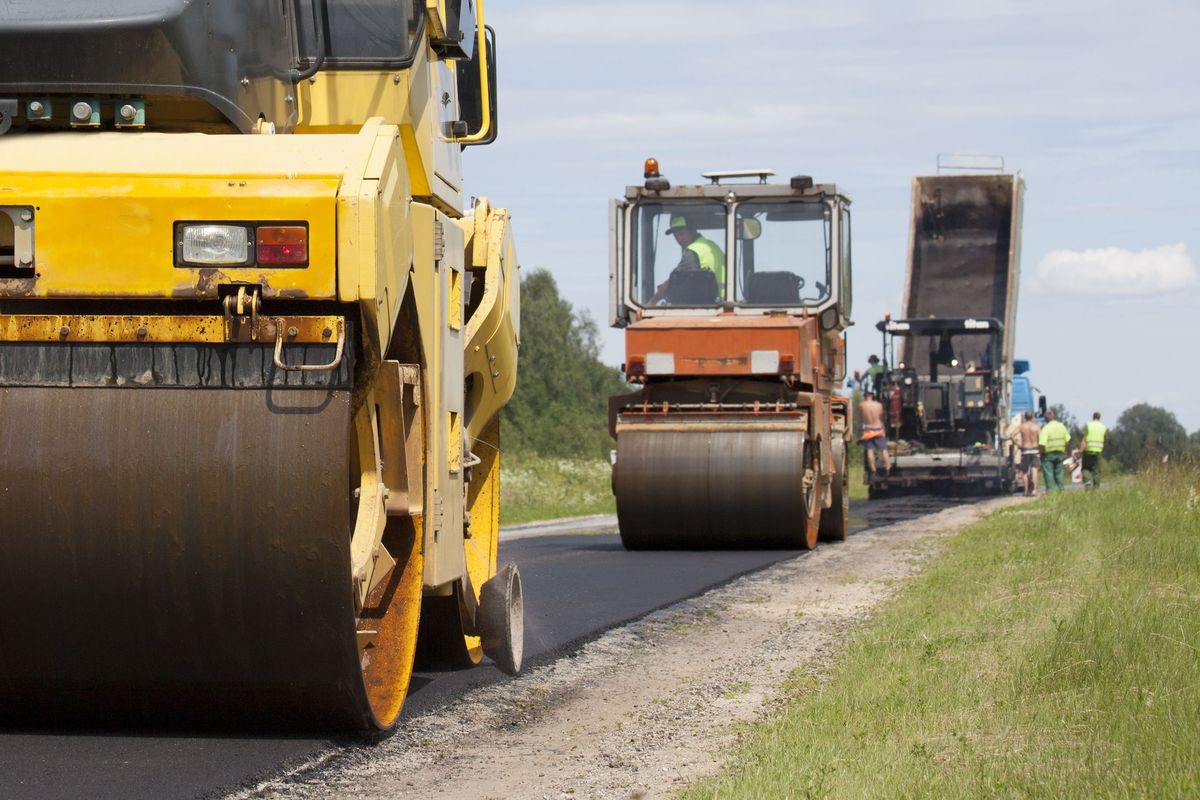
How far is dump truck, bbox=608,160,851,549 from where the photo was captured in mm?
13461

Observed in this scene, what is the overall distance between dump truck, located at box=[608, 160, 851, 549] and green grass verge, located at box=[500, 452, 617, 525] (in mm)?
6820

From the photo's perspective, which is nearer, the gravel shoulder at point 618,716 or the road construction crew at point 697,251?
the gravel shoulder at point 618,716

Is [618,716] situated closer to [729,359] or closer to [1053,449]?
[729,359]

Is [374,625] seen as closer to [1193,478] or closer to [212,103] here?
[212,103]

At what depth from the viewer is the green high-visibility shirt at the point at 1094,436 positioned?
1027 inches

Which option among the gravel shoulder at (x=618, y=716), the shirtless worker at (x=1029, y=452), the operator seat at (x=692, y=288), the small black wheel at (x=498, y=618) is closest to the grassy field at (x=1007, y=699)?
the gravel shoulder at (x=618, y=716)

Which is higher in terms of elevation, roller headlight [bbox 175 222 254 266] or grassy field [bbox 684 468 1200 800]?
roller headlight [bbox 175 222 254 266]

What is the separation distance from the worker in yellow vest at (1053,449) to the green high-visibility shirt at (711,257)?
11.7 m

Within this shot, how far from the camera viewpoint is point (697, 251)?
1461 centimetres

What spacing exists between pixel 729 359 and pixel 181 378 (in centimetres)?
948

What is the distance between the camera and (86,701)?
15.6 feet

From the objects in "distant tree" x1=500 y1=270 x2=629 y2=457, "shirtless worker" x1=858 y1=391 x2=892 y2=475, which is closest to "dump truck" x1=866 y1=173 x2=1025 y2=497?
"shirtless worker" x1=858 y1=391 x2=892 y2=475

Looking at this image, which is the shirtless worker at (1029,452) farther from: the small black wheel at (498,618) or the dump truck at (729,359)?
the small black wheel at (498,618)

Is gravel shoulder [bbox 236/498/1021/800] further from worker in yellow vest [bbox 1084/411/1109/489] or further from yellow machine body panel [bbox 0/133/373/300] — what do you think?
worker in yellow vest [bbox 1084/411/1109/489]
